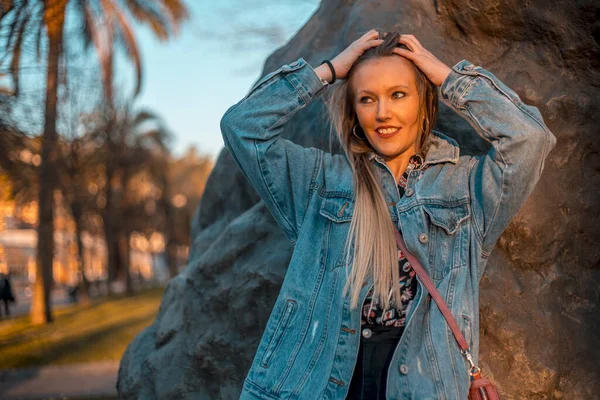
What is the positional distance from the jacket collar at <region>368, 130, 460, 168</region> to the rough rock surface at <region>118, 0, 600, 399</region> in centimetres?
79

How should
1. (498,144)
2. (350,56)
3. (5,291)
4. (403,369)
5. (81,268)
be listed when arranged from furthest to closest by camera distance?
(81,268) → (5,291) → (350,56) → (498,144) → (403,369)

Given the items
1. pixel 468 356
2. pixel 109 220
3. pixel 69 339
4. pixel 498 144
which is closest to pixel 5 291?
pixel 69 339

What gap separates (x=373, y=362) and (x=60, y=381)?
6.36 metres

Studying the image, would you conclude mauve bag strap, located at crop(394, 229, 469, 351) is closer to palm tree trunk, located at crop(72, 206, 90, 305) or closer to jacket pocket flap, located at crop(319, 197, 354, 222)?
jacket pocket flap, located at crop(319, 197, 354, 222)

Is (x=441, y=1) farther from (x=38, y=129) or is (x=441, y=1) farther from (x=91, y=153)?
(x=91, y=153)

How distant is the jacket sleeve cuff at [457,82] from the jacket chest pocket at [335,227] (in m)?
0.52

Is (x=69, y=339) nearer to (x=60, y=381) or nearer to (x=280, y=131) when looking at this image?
(x=60, y=381)

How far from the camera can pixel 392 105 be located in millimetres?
2301

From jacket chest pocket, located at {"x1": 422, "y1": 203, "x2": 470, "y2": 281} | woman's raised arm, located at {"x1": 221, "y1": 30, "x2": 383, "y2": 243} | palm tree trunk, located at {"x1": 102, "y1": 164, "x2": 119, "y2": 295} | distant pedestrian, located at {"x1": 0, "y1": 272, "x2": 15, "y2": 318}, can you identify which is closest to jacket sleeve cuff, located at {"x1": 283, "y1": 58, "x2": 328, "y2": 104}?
Answer: woman's raised arm, located at {"x1": 221, "y1": 30, "x2": 383, "y2": 243}

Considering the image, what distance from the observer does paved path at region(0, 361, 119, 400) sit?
6.69 metres

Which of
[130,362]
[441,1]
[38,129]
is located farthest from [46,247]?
[441,1]

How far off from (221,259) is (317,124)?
1.01m

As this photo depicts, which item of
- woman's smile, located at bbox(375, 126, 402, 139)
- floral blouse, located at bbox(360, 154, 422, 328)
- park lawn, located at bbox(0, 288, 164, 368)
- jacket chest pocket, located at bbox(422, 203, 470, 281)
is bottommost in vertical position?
park lawn, located at bbox(0, 288, 164, 368)

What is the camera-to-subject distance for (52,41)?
5516 mm
